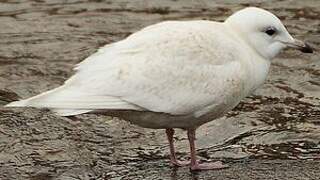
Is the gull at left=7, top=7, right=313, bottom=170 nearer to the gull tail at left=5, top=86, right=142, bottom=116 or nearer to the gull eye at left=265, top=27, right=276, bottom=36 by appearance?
the gull tail at left=5, top=86, right=142, bottom=116

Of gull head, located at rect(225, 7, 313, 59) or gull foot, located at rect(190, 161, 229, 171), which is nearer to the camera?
gull foot, located at rect(190, 161, 229, 171)

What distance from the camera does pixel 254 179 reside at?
19.2 feet

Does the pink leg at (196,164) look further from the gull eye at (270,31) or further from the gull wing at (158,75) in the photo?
the gull eye at (270,31)

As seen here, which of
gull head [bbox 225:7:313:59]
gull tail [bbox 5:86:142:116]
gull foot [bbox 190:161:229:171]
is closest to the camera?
gull tail [bbox 5:86:142:116]

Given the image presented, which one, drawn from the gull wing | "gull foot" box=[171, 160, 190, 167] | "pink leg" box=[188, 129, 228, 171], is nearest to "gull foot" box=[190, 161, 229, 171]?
"pink leg" box=[188, 129, 228, 171]

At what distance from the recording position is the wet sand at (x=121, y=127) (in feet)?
20.6

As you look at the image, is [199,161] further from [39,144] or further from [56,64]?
[56,64]

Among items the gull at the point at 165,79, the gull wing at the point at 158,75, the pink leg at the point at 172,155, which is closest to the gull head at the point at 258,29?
the gull at the point at 165,79

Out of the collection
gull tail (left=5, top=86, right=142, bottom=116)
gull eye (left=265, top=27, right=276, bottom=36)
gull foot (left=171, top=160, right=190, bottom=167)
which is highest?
gull eye (left=265, top=27, right=276, bottom=36)

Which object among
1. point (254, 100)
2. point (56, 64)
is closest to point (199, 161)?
point (254, 100)

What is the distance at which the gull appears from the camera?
5766mm

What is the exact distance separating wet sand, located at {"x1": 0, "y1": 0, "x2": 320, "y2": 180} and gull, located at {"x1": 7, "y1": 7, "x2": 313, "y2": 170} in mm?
471

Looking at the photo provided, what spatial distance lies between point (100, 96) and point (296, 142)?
6.18 ft

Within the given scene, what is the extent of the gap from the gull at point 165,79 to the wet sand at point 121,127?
471mm
